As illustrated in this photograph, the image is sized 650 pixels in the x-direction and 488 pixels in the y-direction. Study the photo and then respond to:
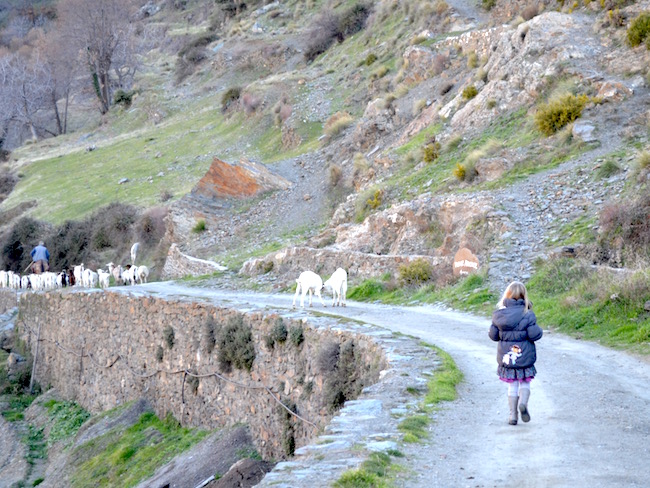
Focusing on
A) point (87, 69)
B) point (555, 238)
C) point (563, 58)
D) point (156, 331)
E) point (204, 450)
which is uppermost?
point (87, 69)

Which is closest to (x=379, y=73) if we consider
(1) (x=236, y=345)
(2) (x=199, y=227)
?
(2) (x=199, y=227)

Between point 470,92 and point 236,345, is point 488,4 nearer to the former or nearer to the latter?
point 470,92

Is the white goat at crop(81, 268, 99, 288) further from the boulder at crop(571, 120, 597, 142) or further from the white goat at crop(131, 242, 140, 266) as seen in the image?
the boulder at crop(571, 120, 597, 142)

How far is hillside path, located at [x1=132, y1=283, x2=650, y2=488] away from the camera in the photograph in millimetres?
6395

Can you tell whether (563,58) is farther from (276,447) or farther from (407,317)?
(276,447)

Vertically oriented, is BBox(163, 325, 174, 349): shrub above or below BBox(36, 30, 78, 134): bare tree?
below

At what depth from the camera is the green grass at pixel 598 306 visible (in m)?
12.0

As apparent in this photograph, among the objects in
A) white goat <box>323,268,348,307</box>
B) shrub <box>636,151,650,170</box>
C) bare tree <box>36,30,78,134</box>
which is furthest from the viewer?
bare tree <box>36,30,78,134</box>

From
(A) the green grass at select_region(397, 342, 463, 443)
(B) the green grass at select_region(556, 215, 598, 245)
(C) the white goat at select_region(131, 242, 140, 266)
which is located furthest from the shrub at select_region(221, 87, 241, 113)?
(A) the green grass at select_region(397, 342, 463, 443)

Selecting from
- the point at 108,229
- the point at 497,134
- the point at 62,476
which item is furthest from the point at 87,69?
the point at 62,476

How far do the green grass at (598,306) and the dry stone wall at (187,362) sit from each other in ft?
10.9

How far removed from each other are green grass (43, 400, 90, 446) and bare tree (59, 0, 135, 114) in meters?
50.5

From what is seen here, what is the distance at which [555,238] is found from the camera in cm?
1795

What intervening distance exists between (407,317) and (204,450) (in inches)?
170
